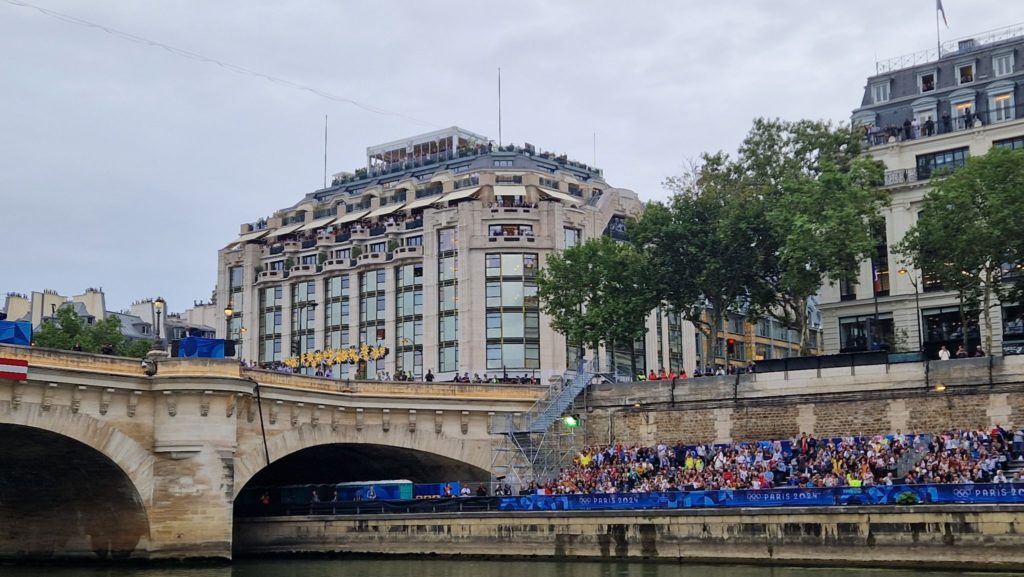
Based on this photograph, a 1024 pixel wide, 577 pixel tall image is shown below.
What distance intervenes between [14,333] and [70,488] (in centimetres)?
933

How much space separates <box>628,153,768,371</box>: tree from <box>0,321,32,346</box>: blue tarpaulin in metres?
36.0

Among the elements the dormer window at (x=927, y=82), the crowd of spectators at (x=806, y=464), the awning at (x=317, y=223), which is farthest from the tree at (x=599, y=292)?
the awning at (x=317, y=223)

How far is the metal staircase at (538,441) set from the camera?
62.1m

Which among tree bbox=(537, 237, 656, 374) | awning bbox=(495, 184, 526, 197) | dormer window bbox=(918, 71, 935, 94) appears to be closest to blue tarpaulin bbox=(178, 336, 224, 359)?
tree bbox=(537, 237, 656, 374)

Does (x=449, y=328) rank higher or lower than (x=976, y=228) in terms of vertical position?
lower

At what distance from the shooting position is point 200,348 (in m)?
55.3

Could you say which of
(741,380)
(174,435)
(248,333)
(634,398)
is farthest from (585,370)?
(248,333)

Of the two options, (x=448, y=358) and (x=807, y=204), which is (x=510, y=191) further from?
(x=807, y=204)

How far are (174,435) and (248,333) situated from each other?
6098cm

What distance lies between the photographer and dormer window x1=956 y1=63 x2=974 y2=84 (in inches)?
2960

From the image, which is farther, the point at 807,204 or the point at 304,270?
the point at 304,270

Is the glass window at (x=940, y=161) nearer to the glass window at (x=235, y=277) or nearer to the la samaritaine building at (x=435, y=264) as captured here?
the la samaritaine building at (x=435, y=264)

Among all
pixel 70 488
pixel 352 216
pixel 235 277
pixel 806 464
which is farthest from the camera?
pixel 235 277

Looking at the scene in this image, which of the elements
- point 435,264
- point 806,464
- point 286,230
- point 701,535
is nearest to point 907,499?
point 701,535
